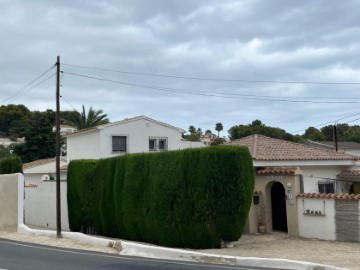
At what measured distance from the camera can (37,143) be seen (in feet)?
198

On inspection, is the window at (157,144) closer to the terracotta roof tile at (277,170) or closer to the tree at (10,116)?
the terracotta roof tile at (277,170)

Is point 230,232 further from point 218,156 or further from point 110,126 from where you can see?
point 110,126

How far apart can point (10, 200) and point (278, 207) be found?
42.9 ft

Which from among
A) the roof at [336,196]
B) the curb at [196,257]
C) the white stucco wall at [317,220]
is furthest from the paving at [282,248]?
the roof at [336,196]

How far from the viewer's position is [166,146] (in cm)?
4322

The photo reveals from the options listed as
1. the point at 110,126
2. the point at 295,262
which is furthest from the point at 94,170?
the point at 110,126

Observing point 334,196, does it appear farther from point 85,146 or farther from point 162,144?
point 85,146

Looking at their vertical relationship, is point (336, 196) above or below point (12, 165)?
below

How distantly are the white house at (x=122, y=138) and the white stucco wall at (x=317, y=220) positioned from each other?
72.0 ft

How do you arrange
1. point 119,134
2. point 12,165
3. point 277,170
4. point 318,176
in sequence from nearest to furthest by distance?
point 277,170, point 318,176, point 12,165, point 119,134

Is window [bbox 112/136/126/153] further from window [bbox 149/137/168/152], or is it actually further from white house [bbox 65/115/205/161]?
window [bbox 149/137/168/152]

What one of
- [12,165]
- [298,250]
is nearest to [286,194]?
[298,250]

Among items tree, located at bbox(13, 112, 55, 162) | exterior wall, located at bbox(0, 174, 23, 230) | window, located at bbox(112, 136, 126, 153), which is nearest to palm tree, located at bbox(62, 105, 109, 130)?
tree, located at bbox(13, 112, 55, 162)

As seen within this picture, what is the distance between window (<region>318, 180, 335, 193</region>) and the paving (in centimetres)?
444
